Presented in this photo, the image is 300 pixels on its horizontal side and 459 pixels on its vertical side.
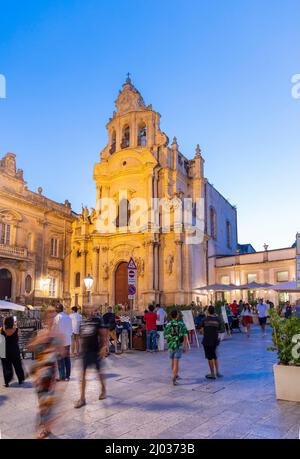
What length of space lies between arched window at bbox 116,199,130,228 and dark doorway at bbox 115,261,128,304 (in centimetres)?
352

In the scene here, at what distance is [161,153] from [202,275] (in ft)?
38.1

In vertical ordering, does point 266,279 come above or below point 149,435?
above

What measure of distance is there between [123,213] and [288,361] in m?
26.8

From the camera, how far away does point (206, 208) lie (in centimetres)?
3772

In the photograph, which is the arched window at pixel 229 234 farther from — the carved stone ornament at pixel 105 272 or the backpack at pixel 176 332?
the backpack at pixel 176 332

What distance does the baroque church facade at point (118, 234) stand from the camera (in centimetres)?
3028

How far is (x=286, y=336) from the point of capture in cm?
718

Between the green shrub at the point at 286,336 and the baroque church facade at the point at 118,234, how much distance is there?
22115 mm

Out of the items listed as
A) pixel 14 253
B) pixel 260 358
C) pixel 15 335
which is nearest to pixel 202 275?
pixel 14 253

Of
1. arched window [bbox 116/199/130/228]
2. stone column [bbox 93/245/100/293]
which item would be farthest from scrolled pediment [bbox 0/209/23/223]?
arched window [bbox 116/199/130/228]

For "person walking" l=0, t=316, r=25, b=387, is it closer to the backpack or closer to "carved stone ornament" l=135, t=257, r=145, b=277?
the backpack

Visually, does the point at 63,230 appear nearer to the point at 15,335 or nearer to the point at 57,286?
the point at 57,286

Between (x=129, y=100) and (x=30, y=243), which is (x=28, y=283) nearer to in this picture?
(x=30, y=243)

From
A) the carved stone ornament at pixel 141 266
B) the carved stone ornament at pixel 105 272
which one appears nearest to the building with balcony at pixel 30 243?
the carved stone ornament at pixel 105 272
